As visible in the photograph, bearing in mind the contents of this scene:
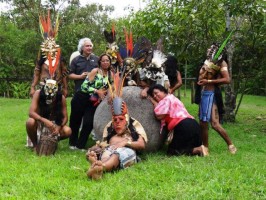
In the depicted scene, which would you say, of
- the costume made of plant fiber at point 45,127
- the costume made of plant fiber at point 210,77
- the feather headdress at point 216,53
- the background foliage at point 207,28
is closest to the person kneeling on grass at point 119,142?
the costume made of plant fiber at point 45,127

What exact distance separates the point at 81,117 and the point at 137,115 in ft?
3.70

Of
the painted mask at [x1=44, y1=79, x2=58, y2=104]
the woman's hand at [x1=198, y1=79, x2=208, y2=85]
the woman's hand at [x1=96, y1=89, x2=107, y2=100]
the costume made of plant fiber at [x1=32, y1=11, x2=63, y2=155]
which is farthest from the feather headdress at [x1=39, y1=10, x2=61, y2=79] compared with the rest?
the woman's hand at [x1=198, y1=79, x2=208, y2=85]

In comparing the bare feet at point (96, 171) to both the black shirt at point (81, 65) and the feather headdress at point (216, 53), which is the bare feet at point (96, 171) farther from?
the feather headdress at point (216, 53)

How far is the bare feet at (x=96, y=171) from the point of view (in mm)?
4504

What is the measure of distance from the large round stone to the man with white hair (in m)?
0.35

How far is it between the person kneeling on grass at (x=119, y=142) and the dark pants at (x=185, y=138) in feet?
1.92

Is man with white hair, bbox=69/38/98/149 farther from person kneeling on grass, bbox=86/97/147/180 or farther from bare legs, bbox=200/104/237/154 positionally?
bare legs, bbox=200/104/237/154

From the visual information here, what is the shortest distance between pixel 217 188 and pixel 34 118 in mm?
3026

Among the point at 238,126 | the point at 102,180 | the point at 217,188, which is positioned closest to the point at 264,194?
the point at 217,188

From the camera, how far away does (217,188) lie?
13.6 feet

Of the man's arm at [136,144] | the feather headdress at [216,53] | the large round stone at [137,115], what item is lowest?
the man's arm at [136,144]

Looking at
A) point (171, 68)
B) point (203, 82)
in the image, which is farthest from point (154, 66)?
point (203, 82)

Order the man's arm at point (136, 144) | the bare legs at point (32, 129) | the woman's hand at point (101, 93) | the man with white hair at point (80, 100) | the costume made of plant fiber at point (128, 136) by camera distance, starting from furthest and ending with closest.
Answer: the man with white hair at point (80, 100) → the woman's hand at point (101, 93) → the bare legs at point (32, 129) → the man's arm at point (136, 144) → the costume made of plant fiber at point (128, 136)

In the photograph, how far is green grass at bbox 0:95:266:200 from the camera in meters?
4.06
